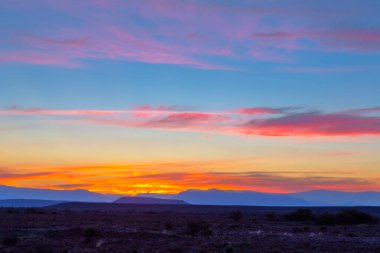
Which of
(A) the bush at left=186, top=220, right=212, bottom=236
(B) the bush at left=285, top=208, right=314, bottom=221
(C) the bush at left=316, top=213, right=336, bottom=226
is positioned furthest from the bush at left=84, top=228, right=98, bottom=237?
(B) the bush at left=285, top=208, right=314, bottom=221

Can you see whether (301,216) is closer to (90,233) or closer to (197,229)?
(197,229)

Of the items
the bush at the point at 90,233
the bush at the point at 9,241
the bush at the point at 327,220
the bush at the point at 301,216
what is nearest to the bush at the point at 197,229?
the bush at the point at 90,233

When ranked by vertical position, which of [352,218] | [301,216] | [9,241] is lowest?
[301,216]

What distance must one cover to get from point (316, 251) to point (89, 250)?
13329 mm

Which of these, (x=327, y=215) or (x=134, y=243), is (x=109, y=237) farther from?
(x=327, y=215)

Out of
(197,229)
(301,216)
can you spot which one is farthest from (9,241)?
(301,216)

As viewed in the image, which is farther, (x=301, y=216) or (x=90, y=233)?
(x=301, y=216)

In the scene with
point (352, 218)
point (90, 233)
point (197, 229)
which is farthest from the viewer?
point (352, 218)

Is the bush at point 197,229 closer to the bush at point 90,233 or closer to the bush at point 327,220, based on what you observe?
the bush at point 90,233

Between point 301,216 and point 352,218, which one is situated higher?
point 352,218

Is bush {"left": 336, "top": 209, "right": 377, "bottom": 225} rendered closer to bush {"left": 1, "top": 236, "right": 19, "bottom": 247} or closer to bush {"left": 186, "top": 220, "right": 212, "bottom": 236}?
bush {"left": 186, "top": 220, "right": 212, "bottom": 236}

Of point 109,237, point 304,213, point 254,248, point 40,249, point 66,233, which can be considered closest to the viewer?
point 40,249

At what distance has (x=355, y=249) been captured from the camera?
35.2 m

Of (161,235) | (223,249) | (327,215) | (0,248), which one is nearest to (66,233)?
(161,235)
